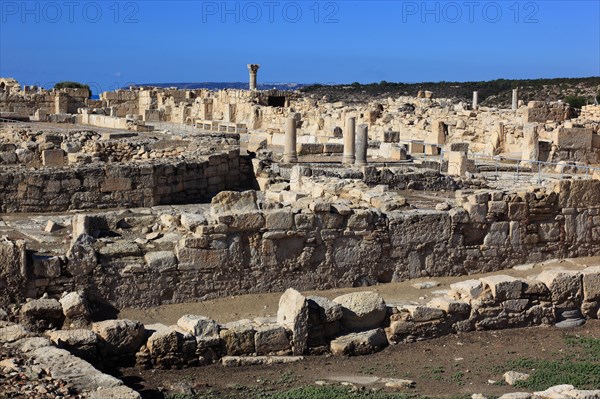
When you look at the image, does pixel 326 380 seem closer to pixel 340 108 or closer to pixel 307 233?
pixel 307 233

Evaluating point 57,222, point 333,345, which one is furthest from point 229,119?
point 333,345

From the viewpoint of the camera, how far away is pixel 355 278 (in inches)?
461

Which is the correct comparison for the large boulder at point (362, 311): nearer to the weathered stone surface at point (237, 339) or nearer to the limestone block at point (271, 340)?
the limestone block at point (271, 340)

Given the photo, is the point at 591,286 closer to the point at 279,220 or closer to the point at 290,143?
the point at 279,220

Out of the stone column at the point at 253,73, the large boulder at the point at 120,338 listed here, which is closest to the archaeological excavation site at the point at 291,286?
the large boulder at the point at 120,338

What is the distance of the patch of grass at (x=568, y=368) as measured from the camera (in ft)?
27.2

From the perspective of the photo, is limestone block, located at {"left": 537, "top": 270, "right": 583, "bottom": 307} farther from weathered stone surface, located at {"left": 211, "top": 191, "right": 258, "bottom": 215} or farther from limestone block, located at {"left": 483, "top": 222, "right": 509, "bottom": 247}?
weathered stone surface, located at {"left": 211, "top": 191, "right": 258, "bottom": 215}

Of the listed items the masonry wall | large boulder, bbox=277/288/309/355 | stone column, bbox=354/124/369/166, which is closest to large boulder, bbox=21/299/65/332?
large boulder, bbox=277/288/309/355

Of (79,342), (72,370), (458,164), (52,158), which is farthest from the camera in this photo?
(458,164)

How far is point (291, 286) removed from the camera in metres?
11.2

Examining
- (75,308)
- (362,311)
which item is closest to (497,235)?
(362,311)

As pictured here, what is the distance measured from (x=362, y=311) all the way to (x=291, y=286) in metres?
2.05

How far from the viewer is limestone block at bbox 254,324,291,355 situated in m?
8.76

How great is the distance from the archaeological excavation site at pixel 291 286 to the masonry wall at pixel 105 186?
0.03 meters
